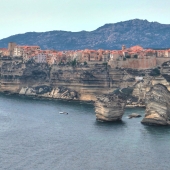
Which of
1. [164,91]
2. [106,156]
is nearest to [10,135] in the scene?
[106,156]

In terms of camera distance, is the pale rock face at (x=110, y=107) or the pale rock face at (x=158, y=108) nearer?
the pale rock face at (x=158, y=108)

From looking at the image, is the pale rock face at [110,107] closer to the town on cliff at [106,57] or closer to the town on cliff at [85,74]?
the town on cliff at [85,74]

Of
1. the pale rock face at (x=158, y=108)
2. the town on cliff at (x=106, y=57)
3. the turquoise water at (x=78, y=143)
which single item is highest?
the town on cliff at (x=106, y=57)

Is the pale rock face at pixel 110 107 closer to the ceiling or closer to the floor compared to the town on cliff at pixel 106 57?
closer to the floor

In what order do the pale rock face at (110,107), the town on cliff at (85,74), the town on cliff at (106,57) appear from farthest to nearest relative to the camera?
the town on cliff at (106,57)
the town on cliff at (85,74)
the pale rock face at (110,107)

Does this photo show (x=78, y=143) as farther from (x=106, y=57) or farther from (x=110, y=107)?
(x=106, y=57)

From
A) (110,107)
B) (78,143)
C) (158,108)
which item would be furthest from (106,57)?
(78,143)

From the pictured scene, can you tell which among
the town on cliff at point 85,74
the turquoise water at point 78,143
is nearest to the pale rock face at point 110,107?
the turquoise water at point 78,143

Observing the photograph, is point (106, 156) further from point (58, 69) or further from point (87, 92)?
point (58, 69)
